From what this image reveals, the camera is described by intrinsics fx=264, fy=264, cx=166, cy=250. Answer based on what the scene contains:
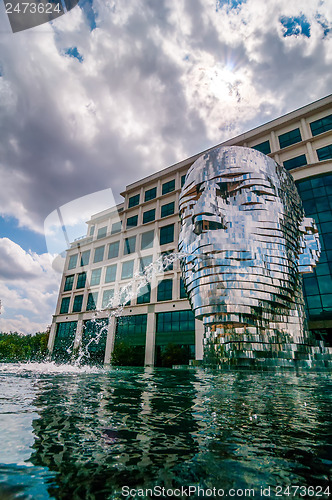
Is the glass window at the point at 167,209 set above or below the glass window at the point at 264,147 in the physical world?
below

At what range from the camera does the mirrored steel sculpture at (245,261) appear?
9.30 meters

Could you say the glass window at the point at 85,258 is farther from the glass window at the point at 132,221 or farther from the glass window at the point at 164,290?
the glass window at the point at 164,290

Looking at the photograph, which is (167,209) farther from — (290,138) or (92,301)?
(92,301)

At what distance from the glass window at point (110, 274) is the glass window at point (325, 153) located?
83.2 ft

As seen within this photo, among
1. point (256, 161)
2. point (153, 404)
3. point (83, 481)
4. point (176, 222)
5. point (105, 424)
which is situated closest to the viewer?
point (83, 481)

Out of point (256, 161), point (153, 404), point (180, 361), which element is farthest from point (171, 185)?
point (153, 404)

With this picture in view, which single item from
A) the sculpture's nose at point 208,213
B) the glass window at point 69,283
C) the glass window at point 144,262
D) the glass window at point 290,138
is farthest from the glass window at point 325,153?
the glass window at point 69,283

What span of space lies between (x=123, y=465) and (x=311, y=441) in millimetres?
1447

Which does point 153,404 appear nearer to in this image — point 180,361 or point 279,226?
point 279,226

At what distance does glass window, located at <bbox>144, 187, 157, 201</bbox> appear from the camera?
34684mm

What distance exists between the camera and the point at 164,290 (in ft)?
91.7

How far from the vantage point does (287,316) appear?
10055mm

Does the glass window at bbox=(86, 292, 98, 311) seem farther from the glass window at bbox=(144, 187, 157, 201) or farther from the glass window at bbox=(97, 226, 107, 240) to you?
the glass window at bbox=(144, 187, 157, 201)

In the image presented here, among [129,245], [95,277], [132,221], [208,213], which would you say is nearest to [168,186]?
[132,221]
